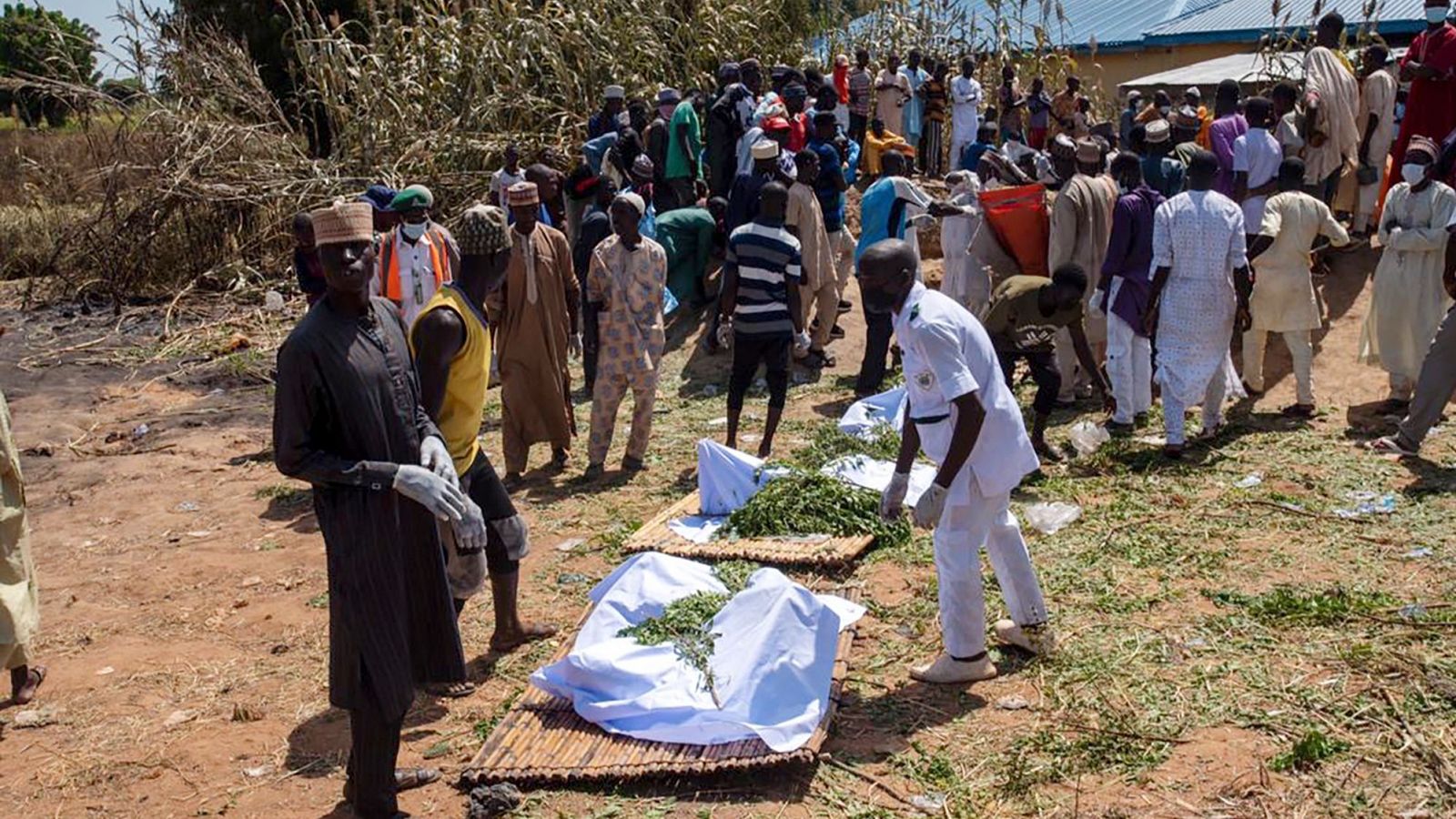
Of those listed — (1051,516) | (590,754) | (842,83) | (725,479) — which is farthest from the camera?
(842,83)

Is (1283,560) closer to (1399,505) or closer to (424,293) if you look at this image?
(1399,505)

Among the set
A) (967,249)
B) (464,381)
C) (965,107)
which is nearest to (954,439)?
(464,381)

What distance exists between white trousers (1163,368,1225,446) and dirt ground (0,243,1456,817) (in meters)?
0.19

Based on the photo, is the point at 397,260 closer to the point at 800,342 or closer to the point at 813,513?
the point at 800,342

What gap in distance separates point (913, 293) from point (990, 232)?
4330 mm

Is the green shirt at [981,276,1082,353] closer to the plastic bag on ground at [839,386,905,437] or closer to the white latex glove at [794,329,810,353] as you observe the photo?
the plastic bag on ground at [839,386,905,437]

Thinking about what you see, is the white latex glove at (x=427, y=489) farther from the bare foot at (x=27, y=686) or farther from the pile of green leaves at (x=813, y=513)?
the pile of green leaves at (x=813, y=513)

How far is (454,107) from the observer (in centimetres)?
1499

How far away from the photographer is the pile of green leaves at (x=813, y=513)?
6.63 meters

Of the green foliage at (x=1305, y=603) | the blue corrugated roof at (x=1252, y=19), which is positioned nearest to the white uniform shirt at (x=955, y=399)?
the green foliage at (x=1305, y=603)

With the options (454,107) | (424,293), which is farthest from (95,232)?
(424,293)

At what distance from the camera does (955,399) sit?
4.54 metres

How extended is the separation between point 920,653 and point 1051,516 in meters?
1.79

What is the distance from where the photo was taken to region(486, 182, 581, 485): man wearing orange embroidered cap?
7719 mm
